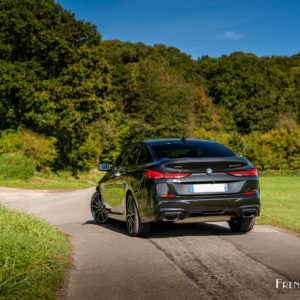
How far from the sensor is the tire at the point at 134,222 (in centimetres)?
784

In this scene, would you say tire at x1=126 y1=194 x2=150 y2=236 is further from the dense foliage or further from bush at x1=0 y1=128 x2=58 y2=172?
the dense foliage

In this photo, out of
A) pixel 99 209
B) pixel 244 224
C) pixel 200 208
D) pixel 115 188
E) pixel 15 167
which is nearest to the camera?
pixel 200 208

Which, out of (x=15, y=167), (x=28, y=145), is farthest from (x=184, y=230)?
(x=28, y=145)

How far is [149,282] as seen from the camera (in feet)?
15.9

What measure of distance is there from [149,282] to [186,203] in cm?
243

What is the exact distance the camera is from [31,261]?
5082mm

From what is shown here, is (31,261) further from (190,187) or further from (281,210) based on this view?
(281,210)

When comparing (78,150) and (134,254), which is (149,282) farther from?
(78,150)

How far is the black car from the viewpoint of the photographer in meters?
7.15

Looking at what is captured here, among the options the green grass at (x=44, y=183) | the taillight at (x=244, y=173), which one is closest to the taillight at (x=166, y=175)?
the taillight at (x=244, y=173)

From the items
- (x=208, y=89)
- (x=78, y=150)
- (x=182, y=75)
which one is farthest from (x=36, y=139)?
(x=208, y=89)

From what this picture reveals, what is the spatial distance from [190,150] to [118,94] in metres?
62.6

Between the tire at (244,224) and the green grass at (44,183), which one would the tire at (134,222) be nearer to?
the tire at (244,224)

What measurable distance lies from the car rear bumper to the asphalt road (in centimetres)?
40
